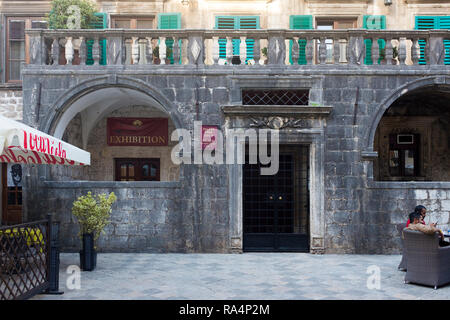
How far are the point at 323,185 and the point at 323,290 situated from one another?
3.88 metres

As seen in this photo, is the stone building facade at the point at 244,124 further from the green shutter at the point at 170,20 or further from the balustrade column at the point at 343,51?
the green shutter at the point at 170,20

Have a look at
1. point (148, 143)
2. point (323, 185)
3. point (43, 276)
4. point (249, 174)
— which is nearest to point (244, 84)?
point (249, 174)

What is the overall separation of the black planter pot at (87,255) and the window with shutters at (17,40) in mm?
6857

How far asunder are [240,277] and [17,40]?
10130 mm

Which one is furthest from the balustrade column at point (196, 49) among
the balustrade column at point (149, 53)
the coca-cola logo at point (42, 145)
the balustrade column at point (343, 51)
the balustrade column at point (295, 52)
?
the coca-cola logo at point (42, 145)

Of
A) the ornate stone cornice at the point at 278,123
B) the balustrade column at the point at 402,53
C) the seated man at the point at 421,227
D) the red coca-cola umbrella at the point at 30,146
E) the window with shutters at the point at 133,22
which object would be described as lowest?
the seated man at the point at 421,227

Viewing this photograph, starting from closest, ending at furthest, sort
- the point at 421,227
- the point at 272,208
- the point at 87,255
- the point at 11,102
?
1. the point at 421,227
2. the point at 87,255
3. the point at 272,208
4. the point at 11,102

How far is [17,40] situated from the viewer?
1258 centimetres

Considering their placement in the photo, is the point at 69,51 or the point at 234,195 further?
the point at 69,51

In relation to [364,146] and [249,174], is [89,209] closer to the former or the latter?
[249,174]

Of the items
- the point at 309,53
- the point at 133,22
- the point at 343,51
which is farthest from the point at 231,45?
the point at 133,22

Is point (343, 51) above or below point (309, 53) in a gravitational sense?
above

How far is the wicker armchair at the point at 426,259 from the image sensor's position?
6.81m

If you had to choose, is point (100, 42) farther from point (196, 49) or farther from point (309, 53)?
point (309, 53)
